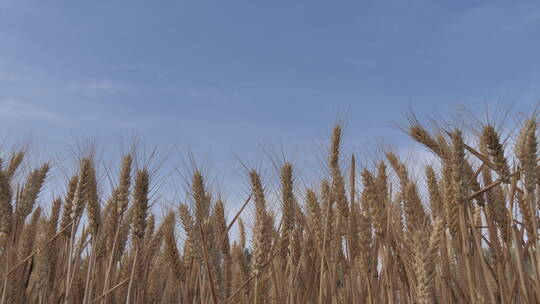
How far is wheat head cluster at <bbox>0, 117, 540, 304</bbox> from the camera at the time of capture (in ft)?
8.37

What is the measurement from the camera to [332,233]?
11.6ft

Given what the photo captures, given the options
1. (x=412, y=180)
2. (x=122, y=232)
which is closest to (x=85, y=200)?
(x=122, y=232)

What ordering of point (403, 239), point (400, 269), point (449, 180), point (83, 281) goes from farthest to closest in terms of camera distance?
1. point (83, 281)
2. point (400, 269)
3. point (403, 239)
4. point (449, 180)

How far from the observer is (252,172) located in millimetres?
3381

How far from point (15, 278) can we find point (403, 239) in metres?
2.93

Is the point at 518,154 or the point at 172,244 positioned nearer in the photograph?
the point at 518,154

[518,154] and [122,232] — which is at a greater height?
[518,154]

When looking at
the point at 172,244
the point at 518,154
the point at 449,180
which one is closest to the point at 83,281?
the point at 172,244

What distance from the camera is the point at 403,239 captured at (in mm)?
3102

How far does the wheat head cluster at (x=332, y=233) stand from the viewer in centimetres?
255

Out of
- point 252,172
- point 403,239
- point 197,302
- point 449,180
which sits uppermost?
point 252,172

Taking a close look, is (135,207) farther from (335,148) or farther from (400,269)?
(400,269)

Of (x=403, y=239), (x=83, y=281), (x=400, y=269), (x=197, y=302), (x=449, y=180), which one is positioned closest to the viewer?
(x=449, y=180)

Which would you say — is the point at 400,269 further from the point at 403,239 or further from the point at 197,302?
the point at 197,302
